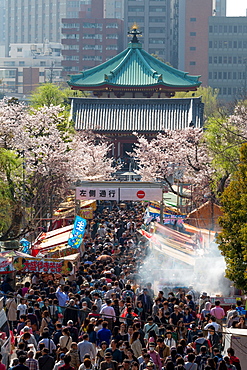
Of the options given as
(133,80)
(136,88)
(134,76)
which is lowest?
(136,88)

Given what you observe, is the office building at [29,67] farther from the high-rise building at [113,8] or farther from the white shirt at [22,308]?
the white shirt at [22,308]

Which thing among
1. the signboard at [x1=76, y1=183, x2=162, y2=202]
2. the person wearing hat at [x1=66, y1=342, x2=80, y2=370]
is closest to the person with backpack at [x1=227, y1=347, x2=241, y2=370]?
the person wearing hat at [x1=66, y1=342, x2=80, y2=370]

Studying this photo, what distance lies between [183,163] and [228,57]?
327 feet

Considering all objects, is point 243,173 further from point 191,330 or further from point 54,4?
point 54,4

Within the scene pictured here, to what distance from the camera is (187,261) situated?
83.1ft

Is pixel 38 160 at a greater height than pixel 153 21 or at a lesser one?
lesser

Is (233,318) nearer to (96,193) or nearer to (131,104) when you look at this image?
(96,193)

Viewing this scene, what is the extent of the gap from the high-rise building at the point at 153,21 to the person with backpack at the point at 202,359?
127730 mm

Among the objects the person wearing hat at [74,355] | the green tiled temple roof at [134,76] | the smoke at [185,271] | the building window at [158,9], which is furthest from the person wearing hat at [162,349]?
the building window at [158,9]

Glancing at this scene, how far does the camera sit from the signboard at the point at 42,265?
22781 mm

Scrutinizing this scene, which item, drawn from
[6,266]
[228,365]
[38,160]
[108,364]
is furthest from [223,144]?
[108,364]

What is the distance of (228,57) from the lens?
138875 millimetres

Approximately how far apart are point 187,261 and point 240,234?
3.95 meters

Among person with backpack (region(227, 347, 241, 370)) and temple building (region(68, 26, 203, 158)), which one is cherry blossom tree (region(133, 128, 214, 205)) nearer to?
temple building (region(68, 26, 203, 158))
